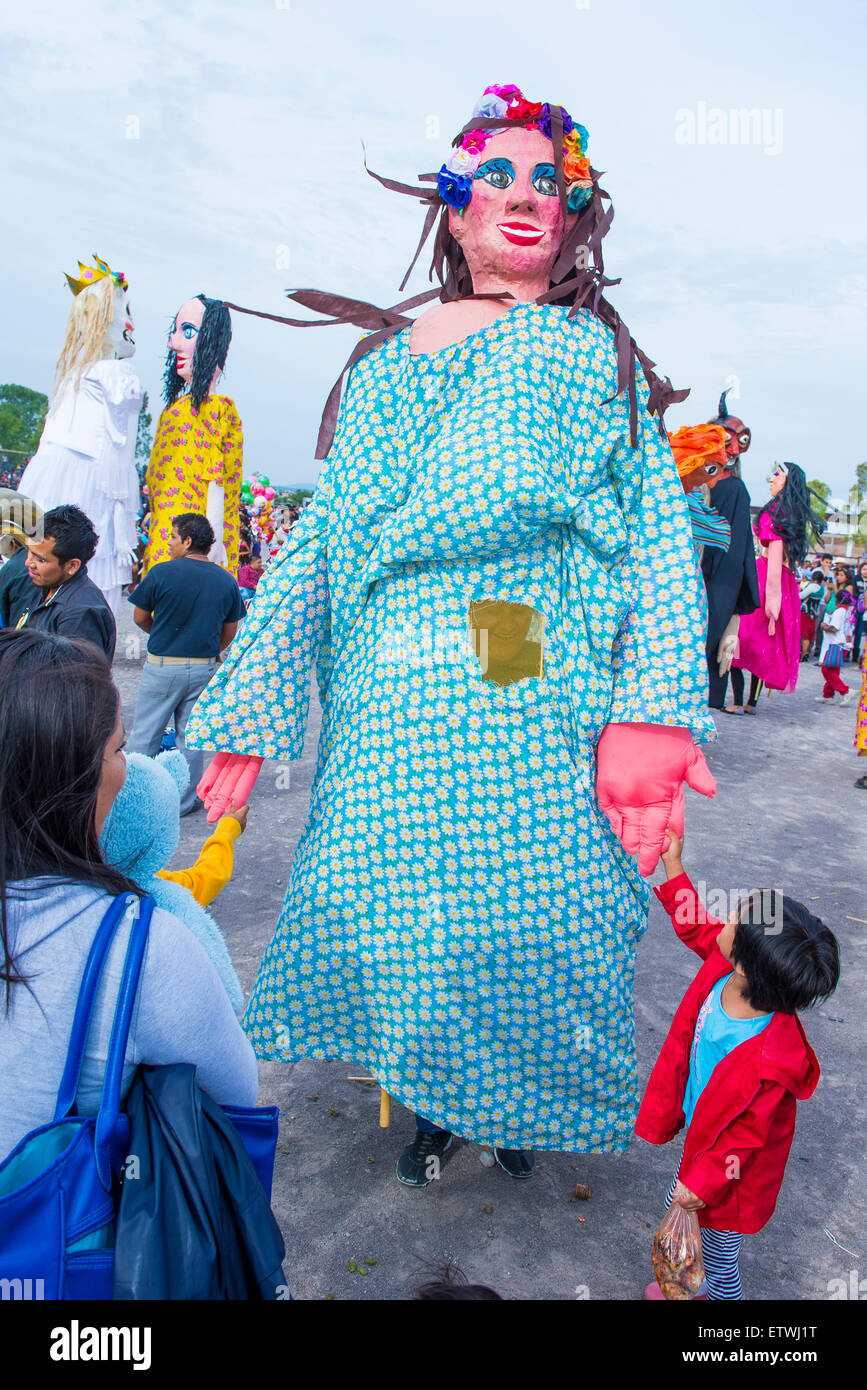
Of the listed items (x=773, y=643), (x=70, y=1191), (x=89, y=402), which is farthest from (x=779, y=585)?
(x=70, y=1191)

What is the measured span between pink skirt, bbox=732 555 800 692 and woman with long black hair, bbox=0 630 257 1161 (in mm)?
7722

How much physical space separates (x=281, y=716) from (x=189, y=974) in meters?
0.91

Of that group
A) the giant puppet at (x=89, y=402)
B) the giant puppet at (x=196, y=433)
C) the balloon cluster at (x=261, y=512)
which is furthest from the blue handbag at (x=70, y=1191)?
the balloon cluster at (x=261, y=512)

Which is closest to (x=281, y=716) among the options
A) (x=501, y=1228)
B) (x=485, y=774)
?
(x=485, y=774)

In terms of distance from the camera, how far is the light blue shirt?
1833mm

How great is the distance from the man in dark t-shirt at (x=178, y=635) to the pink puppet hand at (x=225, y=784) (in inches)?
104

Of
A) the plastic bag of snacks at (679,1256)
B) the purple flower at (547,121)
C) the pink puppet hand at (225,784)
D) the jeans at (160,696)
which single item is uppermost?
the purple flower at (547,121)

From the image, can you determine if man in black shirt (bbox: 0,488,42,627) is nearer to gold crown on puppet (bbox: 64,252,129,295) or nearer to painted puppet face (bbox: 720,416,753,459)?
gold crown on puppet (bbox: 64,252,129,295)

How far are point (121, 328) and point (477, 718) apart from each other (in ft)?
13.8

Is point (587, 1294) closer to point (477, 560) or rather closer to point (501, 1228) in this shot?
point (501, 1228)

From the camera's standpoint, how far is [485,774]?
1.83 metres

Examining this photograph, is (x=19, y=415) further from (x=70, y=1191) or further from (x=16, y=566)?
(x=70, y=1191)

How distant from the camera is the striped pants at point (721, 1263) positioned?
1.82 metres

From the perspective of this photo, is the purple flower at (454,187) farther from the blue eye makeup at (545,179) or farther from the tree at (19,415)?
the tree at (19,415)
